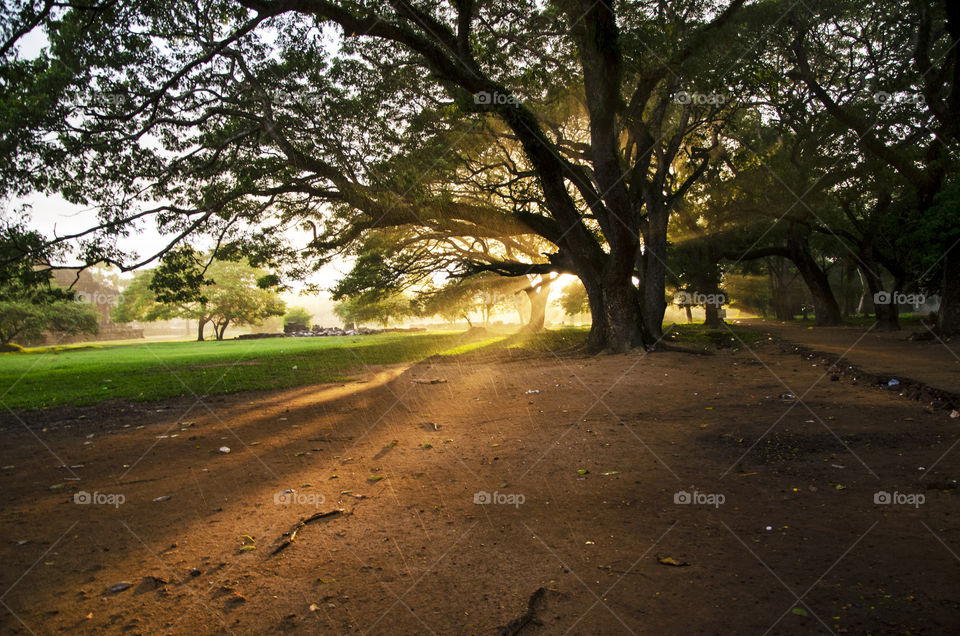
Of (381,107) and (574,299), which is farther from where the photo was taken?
(574,299)

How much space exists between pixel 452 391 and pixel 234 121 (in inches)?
377

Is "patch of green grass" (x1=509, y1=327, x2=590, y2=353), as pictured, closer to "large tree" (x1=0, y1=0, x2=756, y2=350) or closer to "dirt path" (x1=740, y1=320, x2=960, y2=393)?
"large tree" (x1=0, y1=0, x2=756, y2=350)

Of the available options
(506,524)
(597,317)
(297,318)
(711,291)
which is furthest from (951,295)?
(297,318)

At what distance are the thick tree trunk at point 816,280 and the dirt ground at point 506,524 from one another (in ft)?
76.3

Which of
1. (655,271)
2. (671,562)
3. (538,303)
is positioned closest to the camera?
(671,562)

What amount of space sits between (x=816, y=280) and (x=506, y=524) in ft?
102

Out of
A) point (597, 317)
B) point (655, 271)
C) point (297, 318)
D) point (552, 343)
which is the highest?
point (655, 271)

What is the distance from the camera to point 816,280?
28.1m

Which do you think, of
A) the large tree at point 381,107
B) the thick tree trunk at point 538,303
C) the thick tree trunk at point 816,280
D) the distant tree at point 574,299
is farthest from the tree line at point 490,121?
the distant tree at point 574,299

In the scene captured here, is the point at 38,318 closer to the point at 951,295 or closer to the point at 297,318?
the point at 297,318

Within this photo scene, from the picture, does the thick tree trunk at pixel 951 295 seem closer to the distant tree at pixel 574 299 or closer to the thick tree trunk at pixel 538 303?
the thick tree trunk at pixel 538 303

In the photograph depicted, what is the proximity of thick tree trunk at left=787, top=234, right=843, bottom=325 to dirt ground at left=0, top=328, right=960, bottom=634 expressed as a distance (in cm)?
2327

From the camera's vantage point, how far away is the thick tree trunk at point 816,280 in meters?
27.6

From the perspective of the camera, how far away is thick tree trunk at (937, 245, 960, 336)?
581 inches
